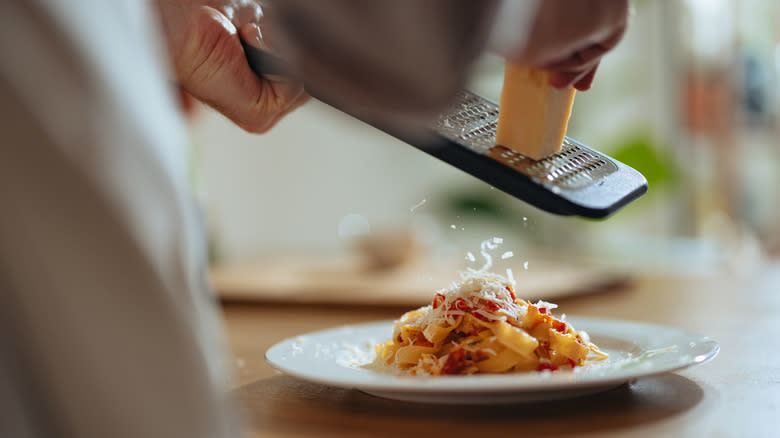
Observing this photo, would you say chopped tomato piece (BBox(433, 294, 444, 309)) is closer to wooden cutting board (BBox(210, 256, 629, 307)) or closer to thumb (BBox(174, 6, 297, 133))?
thumb (BBox(174, 6, 297, 133))

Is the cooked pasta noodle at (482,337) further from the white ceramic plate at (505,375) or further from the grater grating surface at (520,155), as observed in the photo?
the grater grating surface at (520,155)

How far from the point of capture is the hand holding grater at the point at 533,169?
0.64 m

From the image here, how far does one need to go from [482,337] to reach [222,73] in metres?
0.43

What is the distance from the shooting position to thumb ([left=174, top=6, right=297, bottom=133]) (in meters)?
0.87

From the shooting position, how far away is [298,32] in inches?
18.7

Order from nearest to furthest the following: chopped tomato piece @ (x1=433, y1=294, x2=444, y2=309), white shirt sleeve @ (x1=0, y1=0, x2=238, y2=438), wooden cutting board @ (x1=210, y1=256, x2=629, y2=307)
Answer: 1. white shirt sleeve @ (x1=0, y1=0, x2=238, y2=438)
2. chopped tomato piece @ (x1=433, y1=294, x2=444, y2=309)
3. wooden cutting board @ (x1=210, y1=256, x2=629, y2=307)

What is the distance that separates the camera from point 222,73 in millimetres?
878

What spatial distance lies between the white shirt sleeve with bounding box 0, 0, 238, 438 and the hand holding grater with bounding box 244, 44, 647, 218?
0.29 meters

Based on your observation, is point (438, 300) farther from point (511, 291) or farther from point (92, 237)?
point (92, 237)

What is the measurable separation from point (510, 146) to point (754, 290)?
955mm

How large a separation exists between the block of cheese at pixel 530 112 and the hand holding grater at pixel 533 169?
1 centimetres

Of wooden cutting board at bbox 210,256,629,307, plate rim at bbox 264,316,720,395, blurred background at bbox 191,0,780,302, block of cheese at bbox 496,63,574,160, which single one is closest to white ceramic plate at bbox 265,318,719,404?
plate rim at bbox 264,316,720,395

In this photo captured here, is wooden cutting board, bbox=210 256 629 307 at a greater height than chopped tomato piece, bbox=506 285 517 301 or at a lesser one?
greater

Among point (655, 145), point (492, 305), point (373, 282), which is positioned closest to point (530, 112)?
point (492, 305)
